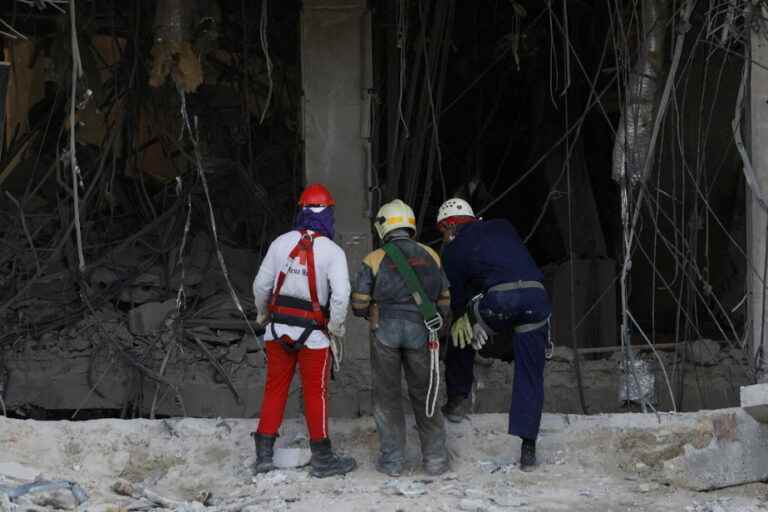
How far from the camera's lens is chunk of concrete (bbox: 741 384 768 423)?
7.66m

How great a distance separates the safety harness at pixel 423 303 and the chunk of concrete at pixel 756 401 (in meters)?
1.78

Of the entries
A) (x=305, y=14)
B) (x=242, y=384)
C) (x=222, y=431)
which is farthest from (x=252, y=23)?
(x=222, y=431)

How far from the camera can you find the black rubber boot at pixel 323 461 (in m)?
8.00

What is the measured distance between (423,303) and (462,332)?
53 centimetres

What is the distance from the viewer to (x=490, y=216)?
13367 mm

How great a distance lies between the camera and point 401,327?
316 inches

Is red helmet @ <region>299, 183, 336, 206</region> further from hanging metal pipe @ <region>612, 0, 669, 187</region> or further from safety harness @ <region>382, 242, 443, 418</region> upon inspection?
hanging metal pipe @ <region>612, 0, 669, 187</region>

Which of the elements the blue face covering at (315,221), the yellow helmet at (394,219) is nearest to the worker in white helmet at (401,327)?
the yellow helmet at (394,219)

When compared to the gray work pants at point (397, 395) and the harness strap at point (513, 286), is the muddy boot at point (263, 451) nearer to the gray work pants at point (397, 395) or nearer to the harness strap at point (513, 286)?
the gray work pants at point (397, 395)

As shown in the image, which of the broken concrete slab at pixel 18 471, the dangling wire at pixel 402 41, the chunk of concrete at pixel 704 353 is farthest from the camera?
the chunk of concrete at pixel 704 353

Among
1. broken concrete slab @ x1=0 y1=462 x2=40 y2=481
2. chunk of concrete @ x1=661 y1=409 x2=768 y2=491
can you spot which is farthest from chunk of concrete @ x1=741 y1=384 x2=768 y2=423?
broken concrete slab @ x1=0 y1=462 x2=40 y2=481

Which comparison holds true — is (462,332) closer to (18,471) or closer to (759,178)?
(759,178)

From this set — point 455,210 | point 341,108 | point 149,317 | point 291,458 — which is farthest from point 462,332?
point 149,317

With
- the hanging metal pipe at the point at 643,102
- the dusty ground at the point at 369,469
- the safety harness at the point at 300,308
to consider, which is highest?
the hanging metal pipe at the point at 643,102
